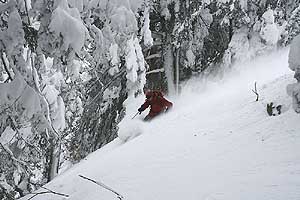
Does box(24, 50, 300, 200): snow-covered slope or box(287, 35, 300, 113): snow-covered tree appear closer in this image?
box(24, 50, 300, 200): snow-covered slope

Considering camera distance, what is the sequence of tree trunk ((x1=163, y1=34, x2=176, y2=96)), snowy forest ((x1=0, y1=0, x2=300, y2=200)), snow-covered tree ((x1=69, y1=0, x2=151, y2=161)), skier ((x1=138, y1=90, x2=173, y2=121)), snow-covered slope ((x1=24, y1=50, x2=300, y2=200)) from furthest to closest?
tree trunk ((x1=163, y1=34, x2=176, y2=96)), snow-covered tree ((x1=69, y1=0, x2=151, y2=161)), snowy forest ((x1=0, y1=0, x2=300, y2=200)), skier ((x1=138, y1=90, x2=173, y2=121)), snow-covered slope ((x1=24, y1=50, x2=300, y2=200))

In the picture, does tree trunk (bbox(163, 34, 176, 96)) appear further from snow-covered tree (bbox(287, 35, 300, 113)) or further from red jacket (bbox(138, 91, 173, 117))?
snow-covered tree (bbox(287, 35, 300, 113))

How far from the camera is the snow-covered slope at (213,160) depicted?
4961 mm

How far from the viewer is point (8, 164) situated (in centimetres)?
697

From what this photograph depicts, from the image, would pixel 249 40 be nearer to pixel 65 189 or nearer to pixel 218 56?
pixel 218 56

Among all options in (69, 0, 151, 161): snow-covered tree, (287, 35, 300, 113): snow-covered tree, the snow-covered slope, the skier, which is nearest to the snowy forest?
(69, 0, 151, 161): snow-covered tree

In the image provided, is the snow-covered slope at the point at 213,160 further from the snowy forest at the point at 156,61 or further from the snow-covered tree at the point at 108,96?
the snow-covered tree at the point at 108,96

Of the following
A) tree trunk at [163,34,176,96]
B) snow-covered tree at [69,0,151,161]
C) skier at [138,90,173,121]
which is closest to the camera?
skier at [138,90,173,121]

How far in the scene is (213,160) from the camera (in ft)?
19.3

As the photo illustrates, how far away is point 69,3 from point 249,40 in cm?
1164

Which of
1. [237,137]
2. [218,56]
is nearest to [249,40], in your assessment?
[218,56]

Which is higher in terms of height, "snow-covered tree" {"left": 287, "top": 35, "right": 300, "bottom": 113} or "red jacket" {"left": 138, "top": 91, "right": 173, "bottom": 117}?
"snow-covered tree" {"left": 287, "top": 35, "right": 300, "bottom": 113}

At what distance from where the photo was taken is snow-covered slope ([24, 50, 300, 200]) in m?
4.96

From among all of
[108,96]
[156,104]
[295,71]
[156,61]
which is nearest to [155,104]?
[156,104]
